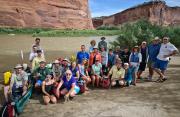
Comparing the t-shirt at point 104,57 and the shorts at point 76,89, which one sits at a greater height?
the t-shirt at point 104,57

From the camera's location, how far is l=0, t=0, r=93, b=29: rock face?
44438 millimetres

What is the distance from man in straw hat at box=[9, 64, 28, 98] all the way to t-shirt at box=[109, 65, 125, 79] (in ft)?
8.72

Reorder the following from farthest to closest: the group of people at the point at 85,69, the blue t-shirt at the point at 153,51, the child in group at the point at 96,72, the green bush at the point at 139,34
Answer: the green bush at the point at 139,34
the blue t-shirt at the point at 153,51
the child in group at the point at 96,72
the group of people at the point at 85,69

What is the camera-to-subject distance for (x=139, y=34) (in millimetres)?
18609

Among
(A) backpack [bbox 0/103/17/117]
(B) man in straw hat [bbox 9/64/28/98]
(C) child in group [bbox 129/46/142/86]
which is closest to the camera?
(A) backpack [bbox 0/103/17/117]

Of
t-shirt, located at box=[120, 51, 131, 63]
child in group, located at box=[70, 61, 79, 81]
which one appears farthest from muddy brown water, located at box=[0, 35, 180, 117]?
t-shirt, located at box=[120, 51, 131, 63]

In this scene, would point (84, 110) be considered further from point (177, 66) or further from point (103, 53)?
point (177, 66)

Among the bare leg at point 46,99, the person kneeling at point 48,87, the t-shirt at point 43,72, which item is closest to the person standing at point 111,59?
the t-shirt at point 43,72

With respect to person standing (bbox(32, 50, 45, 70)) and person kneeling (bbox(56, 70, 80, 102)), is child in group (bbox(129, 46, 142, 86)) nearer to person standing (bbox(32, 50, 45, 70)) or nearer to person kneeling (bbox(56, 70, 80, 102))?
person kneeling (bbox(56, 70, 80, 102))

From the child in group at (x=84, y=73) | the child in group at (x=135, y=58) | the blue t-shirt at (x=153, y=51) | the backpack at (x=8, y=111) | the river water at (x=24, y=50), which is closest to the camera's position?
the backpack at (x=8, y=111)

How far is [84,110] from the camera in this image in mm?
7391

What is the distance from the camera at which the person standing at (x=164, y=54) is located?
9.87m

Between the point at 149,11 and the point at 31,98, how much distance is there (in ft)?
272

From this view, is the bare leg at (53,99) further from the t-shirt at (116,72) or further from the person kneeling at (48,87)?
the t-shirt at (116,72)
